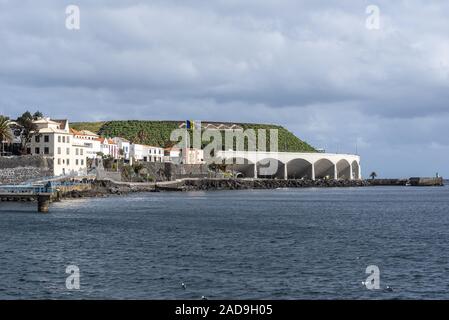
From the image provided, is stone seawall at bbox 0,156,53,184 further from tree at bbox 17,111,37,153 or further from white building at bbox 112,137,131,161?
white building at bbox 112,137,131,161

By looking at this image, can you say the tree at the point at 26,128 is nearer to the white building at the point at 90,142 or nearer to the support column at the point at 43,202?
the white building at the point at 90,142

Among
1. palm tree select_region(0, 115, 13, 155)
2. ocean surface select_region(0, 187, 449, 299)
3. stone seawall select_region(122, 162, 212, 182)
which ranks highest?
palm tree select_region(0, 115, 13, 155)

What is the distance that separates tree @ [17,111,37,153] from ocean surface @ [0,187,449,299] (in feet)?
179

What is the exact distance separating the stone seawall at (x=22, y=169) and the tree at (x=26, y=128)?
7762 millimetres

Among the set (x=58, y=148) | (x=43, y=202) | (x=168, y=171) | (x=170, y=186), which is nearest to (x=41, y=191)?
(x=43, y=202)

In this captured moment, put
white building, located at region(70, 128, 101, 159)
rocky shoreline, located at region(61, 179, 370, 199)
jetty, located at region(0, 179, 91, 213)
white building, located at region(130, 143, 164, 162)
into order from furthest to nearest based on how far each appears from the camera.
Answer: white building, located at region(130, 143, 164, 162) → white building, located at region(70, 128, 101, 159) → rocky shoreline, located at region(61, 179, 370, 199) → jetty, located at region(0, 179, 91, 213)

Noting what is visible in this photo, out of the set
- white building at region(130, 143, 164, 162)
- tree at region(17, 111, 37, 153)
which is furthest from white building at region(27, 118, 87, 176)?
white building at region(130, 143, 164, 162)

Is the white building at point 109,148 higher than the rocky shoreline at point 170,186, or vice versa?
the white building at point 109,148

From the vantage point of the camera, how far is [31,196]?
93188 mm

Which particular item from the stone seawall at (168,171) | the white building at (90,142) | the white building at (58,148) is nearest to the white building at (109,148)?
the white building at (90,142)

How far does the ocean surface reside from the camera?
3106 centimetres

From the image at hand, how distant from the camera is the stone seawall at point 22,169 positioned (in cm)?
11844

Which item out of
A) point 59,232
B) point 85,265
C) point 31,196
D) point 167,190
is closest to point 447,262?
point 85,265
